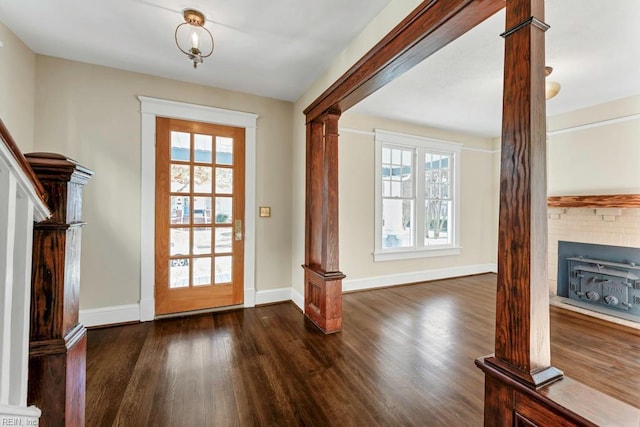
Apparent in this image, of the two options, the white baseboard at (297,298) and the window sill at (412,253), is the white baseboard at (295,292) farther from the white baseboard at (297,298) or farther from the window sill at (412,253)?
the window sill at (412,253)

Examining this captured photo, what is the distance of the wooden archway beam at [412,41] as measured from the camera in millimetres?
1405

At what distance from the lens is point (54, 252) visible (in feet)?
2.98

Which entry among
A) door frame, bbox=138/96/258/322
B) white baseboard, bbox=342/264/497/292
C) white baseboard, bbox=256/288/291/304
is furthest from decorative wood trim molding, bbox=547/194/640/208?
door frame, bbox=138/96/258/322

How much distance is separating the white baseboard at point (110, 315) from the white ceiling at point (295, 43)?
2.48m

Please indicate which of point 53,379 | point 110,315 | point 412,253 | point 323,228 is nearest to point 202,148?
point 323,228

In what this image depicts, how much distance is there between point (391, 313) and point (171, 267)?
258cm

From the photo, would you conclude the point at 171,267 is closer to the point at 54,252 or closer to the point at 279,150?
the point at 279,150

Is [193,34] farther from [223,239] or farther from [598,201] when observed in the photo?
[598,201]

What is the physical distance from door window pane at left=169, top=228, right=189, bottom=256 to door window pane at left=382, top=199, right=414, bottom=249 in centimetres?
281

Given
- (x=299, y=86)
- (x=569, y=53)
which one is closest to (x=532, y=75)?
(x=569, y=53)

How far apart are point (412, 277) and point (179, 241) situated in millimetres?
3528

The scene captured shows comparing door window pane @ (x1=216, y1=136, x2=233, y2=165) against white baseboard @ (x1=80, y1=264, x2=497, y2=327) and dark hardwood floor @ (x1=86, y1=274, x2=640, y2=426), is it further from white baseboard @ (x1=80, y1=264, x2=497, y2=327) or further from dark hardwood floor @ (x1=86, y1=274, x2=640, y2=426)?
dark hardwood floor @ (x1=86, y1=274, x2=640, y2=426)

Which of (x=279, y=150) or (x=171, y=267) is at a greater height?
(x=279, y=150)

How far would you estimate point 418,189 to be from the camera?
4602mm
